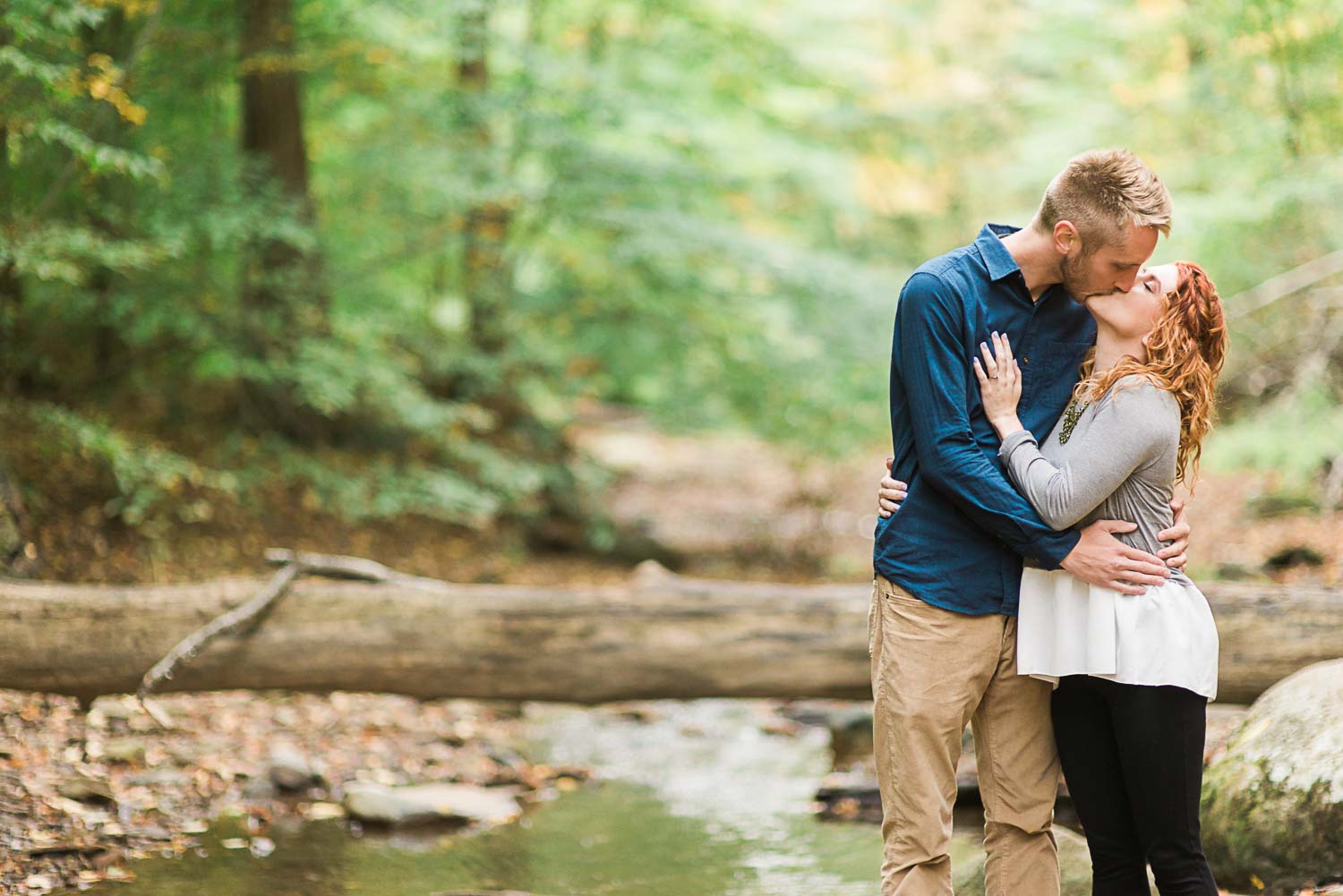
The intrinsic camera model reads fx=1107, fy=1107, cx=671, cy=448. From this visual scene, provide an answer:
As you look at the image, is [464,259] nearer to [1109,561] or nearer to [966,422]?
[966,422]

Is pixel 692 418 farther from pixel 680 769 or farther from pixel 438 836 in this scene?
pixel 438 836

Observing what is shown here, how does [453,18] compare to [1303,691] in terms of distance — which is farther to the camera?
[453,18]

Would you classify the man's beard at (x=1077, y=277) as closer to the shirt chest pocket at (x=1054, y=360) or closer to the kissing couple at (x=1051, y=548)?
the kissing couple at (x=1051, y=548)

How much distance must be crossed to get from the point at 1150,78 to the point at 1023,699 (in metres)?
10.2

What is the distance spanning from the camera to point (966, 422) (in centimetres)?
274

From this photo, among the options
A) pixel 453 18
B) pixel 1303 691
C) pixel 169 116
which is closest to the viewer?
pixel 1303 691

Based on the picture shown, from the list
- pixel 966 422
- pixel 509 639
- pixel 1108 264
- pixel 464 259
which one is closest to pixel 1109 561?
pixel 966 422

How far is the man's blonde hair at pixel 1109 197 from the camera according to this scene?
2635 millimetres

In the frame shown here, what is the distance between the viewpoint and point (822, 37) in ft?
43.7

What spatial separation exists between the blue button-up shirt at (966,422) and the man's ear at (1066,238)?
0.45ft

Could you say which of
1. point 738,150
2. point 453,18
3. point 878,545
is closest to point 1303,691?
point 878,545

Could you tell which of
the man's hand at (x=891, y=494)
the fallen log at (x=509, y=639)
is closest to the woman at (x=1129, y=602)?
the man's hand at (x=891, y=494)

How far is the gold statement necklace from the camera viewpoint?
9.21 feet

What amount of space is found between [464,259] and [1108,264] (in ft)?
24.8
